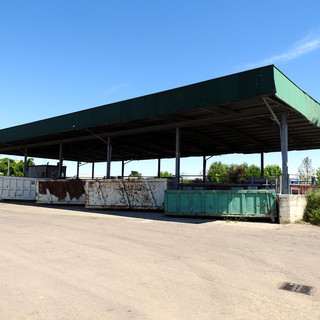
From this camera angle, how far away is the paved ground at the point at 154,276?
4004mm

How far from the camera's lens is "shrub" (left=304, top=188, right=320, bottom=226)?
14.1 metres

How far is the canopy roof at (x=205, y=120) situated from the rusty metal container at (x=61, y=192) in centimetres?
389

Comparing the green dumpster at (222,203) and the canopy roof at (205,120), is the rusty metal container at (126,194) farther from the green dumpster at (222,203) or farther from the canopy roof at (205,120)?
the canopy roof at (205,120)

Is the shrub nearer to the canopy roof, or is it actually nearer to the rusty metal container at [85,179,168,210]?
the canopy roof

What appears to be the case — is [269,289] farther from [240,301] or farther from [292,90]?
[292,90]

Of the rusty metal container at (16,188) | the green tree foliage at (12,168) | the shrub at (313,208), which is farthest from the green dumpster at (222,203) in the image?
the green tree foliage at (12,168)

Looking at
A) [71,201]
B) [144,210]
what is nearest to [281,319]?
[144,210]

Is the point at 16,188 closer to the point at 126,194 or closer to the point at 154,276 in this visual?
the point at 126,194

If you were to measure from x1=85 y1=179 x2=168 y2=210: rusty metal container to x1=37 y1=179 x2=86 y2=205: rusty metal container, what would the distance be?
6.46 ft

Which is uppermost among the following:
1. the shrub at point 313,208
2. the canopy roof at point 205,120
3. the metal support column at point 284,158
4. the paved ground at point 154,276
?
the canopy roof at point 205,120

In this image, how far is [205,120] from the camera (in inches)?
731

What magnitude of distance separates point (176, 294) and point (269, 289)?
1.51 meters

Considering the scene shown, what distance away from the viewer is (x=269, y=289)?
4.87m

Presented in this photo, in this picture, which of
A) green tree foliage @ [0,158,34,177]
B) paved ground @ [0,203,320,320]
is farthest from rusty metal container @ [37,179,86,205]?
green tree foliage @ [0,158,34,177]
